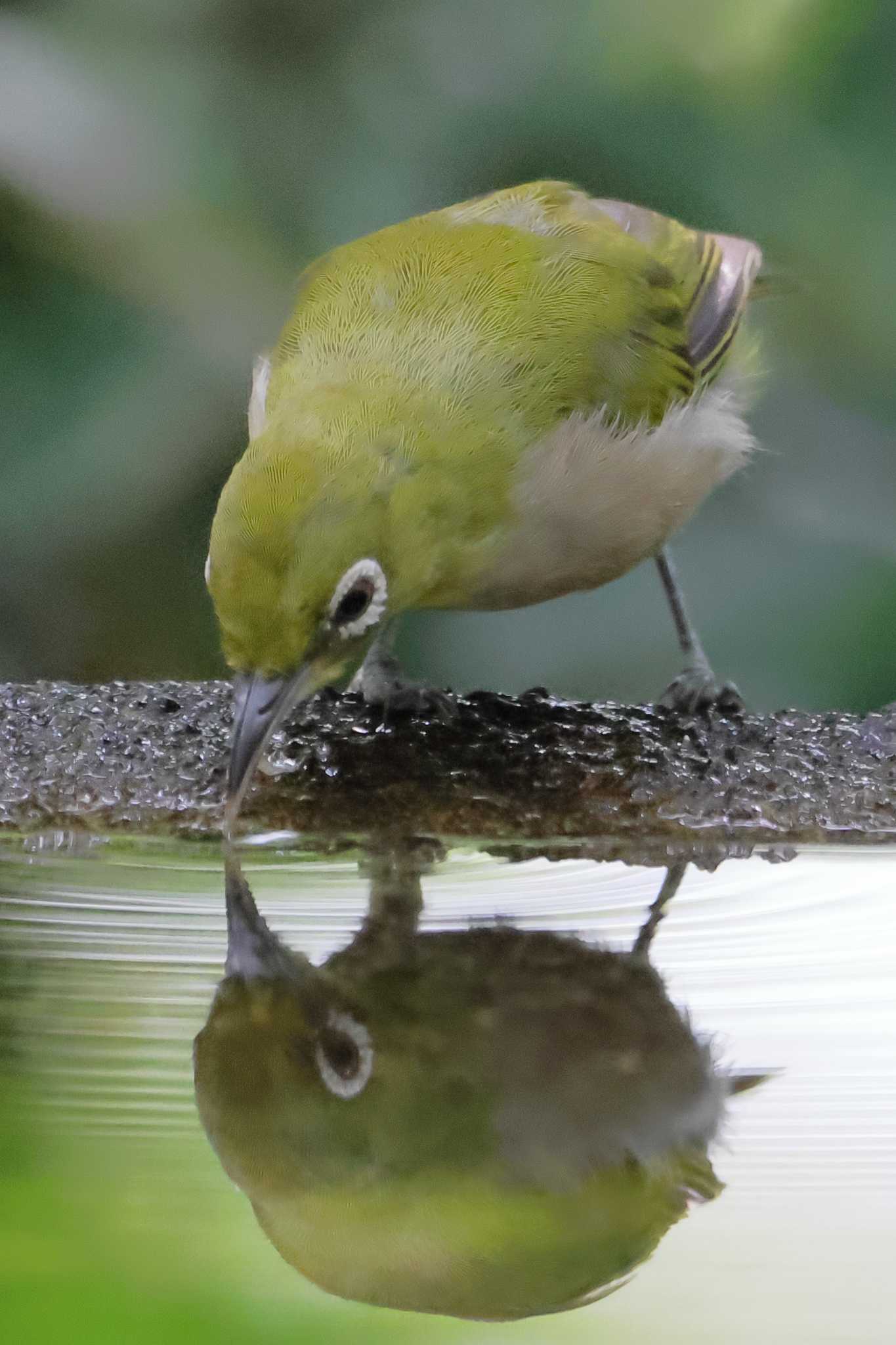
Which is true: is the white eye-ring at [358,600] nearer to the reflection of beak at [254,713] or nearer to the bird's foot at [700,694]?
the reflection of beak at [254,713]

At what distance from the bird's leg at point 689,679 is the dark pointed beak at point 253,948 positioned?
141cm

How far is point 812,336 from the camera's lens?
4043mm

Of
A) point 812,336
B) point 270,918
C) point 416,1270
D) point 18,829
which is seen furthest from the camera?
point 812,336

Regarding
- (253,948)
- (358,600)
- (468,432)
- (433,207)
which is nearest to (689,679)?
(468,432)

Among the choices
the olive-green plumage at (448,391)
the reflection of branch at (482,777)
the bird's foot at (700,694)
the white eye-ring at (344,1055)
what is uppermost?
the olive-green plumage at (448,391)

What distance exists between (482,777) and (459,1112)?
1.23 m

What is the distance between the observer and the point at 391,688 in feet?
10.2

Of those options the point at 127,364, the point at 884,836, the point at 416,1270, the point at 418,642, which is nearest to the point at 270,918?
the point at 416,1270

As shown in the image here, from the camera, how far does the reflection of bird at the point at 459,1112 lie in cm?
124

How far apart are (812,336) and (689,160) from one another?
657 millimetres

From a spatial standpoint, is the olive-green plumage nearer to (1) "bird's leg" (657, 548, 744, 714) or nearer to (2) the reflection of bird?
(1) "bird's leg" (657, 548, 744, 714)

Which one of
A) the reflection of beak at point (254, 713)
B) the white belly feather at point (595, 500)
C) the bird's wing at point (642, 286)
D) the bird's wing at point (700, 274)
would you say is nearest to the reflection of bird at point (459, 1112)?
the reflection of beak at point (254, 713)

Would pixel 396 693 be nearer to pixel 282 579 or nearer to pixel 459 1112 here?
pixel 282 579

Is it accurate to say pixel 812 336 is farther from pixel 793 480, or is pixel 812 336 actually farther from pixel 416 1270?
pixel 416 1270
